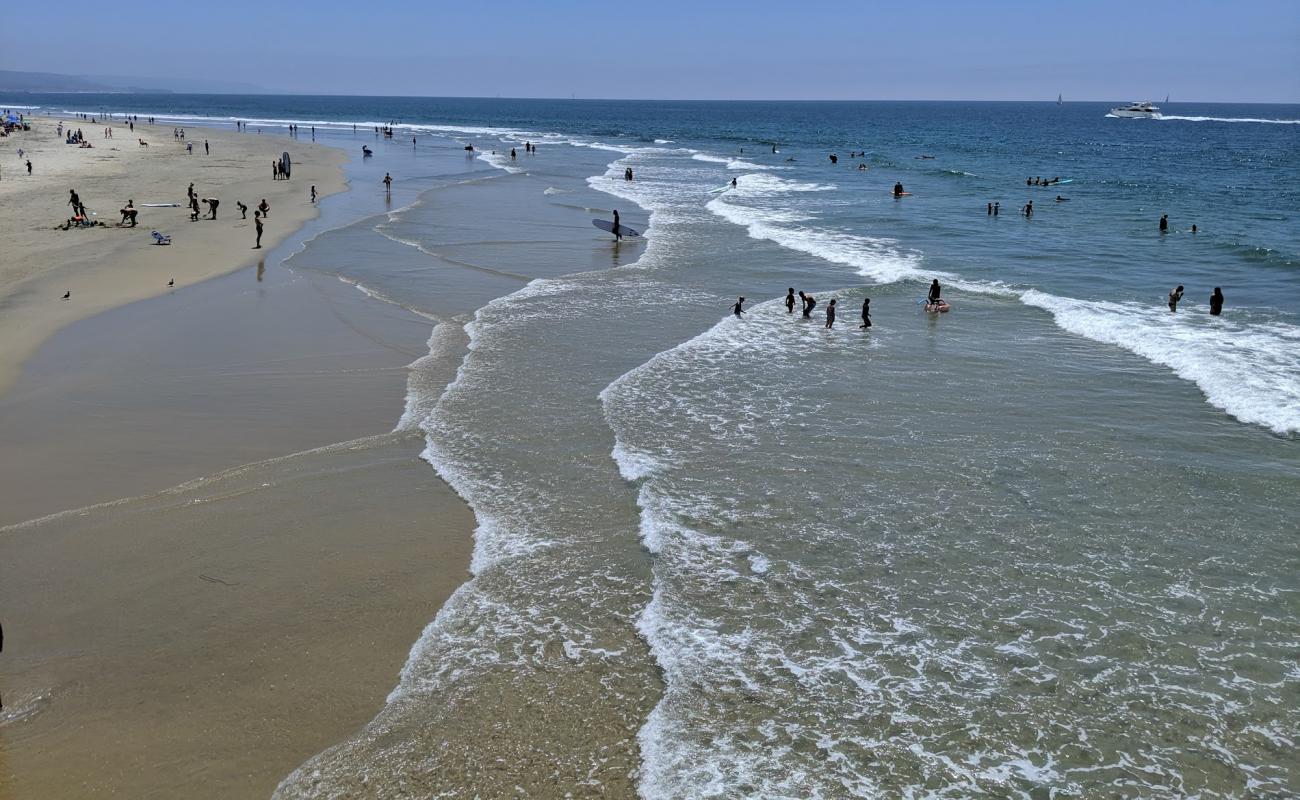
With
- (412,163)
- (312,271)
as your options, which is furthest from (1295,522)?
(412,163)

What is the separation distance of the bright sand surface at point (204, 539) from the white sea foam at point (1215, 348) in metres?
14.8

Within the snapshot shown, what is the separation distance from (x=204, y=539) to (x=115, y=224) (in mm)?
29572

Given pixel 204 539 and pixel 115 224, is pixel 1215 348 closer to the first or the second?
pixel 204 539

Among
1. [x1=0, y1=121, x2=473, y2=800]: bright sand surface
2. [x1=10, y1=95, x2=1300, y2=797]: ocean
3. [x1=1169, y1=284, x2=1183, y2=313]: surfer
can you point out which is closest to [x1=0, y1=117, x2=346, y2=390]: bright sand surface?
[x1=0, y1=121, x2=473, y2=800]: bright sand surface

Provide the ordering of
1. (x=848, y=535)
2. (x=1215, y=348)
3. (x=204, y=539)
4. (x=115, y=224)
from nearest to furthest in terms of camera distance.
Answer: (x=204, y=539) → (x=848, y=535) → (x=1215, y=348) → (x=115, y=224)

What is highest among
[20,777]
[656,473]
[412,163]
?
[412,163]

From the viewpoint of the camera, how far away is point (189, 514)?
12461 millimetres

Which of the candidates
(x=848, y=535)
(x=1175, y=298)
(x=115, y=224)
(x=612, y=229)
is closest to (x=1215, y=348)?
(x=1175, y=298)

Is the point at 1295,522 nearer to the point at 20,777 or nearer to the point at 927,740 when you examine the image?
the point at 927,740

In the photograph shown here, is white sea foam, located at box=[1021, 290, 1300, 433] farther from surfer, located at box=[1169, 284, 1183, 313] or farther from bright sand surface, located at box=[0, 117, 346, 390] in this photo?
bright sand surface, located at box=[0, 117, 346, 390]

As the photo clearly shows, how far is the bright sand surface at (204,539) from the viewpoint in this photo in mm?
8406

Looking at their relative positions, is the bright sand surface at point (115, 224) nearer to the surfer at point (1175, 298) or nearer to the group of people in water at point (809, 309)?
the group of people in water at point (809, 309)

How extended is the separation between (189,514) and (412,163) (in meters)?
67.7

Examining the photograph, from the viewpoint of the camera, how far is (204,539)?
38.8ft
